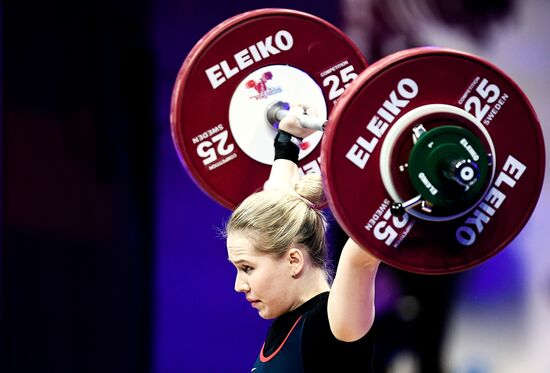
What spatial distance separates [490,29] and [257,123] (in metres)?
1.63

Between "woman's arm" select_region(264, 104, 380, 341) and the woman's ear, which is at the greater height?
the woman's ear

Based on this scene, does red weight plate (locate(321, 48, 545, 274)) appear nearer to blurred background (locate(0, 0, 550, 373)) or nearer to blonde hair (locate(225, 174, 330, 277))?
blonde hair (locate(225, 174, 330, 277))

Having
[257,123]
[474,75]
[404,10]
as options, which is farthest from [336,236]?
[474,75]

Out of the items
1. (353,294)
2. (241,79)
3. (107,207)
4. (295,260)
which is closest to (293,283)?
(295,260)

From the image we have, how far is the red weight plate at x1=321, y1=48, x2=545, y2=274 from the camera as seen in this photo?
1779 mm

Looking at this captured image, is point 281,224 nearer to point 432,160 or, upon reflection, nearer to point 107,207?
point 432,160

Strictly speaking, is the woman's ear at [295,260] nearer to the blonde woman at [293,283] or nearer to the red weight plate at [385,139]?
the blonde woman at [293,283]

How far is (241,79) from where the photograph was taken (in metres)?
2.61

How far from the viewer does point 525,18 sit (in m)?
3.85

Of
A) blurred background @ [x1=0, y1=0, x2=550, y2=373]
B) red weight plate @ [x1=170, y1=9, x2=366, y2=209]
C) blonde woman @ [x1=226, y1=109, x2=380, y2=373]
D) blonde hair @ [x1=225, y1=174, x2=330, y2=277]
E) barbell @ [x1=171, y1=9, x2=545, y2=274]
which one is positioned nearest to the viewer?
barbell @ [x1=171, y1=9, x2=545, y2=274]

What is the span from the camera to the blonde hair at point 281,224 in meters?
2.12

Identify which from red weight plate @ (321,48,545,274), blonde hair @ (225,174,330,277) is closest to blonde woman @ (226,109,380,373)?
blonde hair @ (225,174,330,277)

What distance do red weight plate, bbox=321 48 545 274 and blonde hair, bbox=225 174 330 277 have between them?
0.37m

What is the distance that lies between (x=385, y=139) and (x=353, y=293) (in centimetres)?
31
